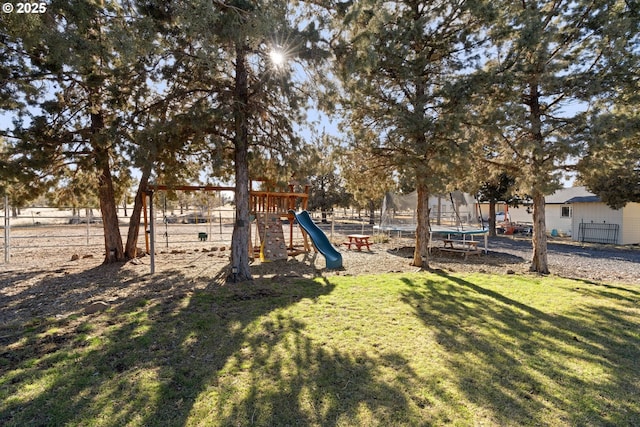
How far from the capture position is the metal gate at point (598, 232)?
1791 cm

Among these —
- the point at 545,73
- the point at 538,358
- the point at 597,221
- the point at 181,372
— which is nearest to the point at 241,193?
the point at 181,372

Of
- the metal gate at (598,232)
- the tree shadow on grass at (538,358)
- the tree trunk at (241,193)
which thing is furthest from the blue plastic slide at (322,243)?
the metal gate at (598,232)

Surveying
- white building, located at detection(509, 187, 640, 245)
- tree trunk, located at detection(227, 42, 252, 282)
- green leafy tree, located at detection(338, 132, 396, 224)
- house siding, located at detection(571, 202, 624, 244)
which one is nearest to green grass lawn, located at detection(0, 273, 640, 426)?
tree trunk, located at detection(227, 42, 252, 282)

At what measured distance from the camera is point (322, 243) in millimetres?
10883

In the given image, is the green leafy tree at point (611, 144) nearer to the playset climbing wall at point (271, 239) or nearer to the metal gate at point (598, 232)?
the playset climbing wall at point (271, 239)

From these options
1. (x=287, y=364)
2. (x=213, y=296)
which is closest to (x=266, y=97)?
(x=213, y=296)

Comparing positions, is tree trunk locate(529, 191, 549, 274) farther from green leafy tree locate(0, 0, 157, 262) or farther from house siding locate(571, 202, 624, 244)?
house siding locate(571, 202, 624, 244)

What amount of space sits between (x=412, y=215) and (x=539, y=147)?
10.2 meters

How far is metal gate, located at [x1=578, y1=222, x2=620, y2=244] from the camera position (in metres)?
17.9

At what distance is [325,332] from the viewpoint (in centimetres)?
468

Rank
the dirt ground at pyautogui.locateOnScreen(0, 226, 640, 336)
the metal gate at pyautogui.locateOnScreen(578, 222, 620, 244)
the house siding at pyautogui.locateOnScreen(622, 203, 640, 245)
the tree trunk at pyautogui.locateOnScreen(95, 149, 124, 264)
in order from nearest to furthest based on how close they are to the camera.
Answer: the dirt ground at pyautogui.locateOnScreen(0, 226, 640, 336) < the tree trunk at pyautogui.locateOnScreen(95, 149, 124, 264) < the house siding at pyautogui.locateOnScreen(622, 203, 640, 245) < the metal gate at pyautogui.locateOnScreen(578, 222, 620, 244)

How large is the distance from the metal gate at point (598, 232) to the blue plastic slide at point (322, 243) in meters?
16.0

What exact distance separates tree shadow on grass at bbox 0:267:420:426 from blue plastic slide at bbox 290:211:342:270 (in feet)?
14.2

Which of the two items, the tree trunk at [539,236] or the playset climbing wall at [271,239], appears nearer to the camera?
the tree trunk at [539,236]
